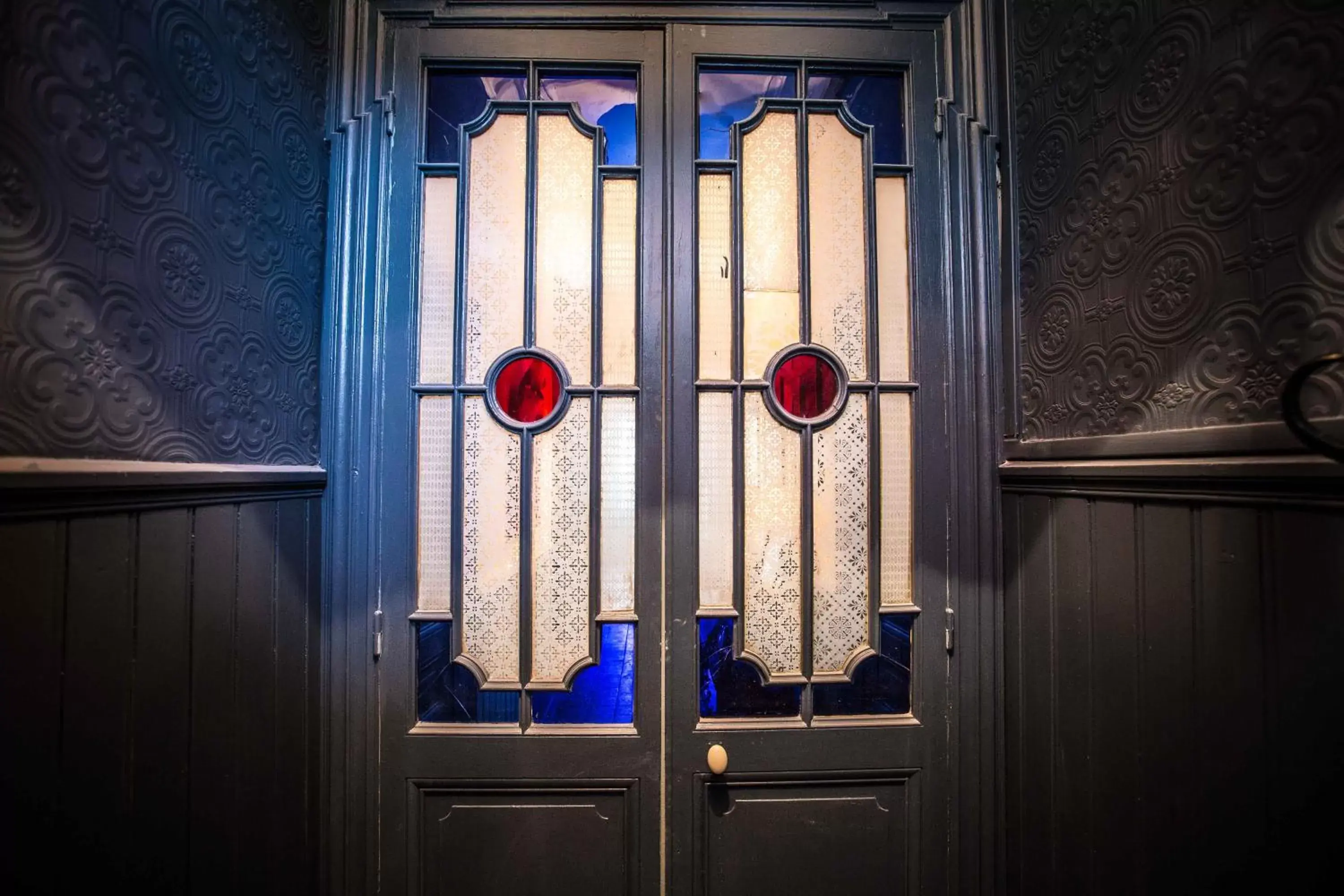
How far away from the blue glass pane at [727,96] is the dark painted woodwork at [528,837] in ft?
4.87

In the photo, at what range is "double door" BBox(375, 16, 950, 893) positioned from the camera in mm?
1191

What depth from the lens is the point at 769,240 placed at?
1256mm

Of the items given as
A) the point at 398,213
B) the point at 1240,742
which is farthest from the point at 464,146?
the point at 1240,742

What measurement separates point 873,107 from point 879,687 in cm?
137

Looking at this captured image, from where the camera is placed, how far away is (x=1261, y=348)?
763 mm

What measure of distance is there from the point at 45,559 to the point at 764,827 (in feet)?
4.38

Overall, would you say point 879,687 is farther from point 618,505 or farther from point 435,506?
point 435,506

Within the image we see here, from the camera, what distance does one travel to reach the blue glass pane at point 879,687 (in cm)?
122

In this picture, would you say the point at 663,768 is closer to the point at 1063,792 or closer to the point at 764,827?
the point at 764,827

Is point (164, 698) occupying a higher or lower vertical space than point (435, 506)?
lower

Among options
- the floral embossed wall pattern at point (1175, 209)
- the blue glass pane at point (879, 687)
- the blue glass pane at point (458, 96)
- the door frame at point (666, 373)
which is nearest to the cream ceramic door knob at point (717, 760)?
the door frame at point (666, 373)

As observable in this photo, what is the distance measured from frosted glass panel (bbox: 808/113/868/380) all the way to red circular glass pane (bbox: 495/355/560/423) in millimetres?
618

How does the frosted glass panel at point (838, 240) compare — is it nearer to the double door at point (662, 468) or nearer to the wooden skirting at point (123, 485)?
the double door at point (662, 468)

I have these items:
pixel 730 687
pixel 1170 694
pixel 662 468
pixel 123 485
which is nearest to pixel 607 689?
pixel 730 687
